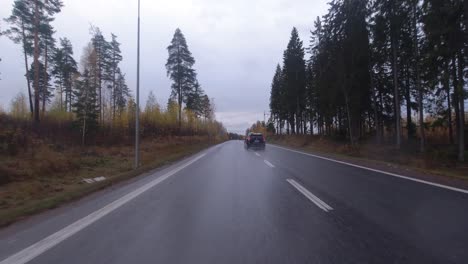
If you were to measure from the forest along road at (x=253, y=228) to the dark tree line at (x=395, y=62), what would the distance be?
14.1 metres

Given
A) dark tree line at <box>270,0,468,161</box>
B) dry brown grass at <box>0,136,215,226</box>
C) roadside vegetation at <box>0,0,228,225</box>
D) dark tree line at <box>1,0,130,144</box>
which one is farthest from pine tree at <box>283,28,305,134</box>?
dry brown grass at <box>0,136,215,226</box>

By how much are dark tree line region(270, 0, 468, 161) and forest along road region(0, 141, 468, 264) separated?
46.3 feet

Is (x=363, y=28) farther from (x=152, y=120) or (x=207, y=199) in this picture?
(x=152, y=120)

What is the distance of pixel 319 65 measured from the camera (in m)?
35.8

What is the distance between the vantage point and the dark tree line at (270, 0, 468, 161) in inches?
733

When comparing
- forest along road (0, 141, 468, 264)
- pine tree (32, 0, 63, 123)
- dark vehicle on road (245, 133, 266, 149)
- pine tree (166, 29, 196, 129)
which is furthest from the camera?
pine tree (166, 29, 196, 129)

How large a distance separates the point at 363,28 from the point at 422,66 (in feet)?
31.9

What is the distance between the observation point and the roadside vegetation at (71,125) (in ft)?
40.6

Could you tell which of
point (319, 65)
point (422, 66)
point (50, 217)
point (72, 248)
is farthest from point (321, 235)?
point (319, 65)

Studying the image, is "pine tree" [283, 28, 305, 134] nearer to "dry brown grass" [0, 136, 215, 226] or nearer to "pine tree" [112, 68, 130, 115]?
"pine tree" [112, 68, 130, 115]

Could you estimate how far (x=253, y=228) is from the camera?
16.7ft

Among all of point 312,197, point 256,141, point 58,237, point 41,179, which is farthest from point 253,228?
point 256,141

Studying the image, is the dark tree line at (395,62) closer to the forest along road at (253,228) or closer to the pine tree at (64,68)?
the forest along road at (253,228)

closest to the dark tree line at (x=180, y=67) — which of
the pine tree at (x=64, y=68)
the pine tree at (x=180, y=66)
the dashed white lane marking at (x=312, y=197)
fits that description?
the pine tree at (x=180, y=66)
